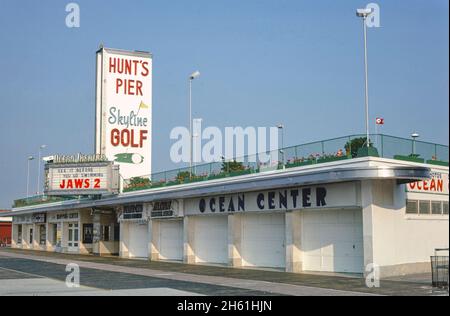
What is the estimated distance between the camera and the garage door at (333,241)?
2472 cm

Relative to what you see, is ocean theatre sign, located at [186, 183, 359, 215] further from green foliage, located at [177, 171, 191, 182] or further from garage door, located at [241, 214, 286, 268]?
green foliage, located at [177, 171, 191, 182]

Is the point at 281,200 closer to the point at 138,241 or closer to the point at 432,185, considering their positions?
the point at 432,185

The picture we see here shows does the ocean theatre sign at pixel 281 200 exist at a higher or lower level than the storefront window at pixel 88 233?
higher

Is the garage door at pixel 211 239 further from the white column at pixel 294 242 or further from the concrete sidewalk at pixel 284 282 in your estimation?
the white column at pixel 294 242

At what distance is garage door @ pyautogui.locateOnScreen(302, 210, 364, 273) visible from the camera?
24719 millimetres

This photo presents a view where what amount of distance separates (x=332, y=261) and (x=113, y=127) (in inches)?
1077

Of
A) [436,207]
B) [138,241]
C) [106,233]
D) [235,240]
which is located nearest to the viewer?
[436,207]

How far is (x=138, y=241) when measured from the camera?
41656 mm

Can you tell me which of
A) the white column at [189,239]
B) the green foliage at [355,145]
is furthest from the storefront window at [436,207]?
the white column at [189,239]

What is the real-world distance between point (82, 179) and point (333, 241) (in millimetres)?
24325

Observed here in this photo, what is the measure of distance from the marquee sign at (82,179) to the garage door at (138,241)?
3213 millimetres

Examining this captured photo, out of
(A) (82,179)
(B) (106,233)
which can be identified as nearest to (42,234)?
(B) (106,233)

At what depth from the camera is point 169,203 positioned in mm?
36469
